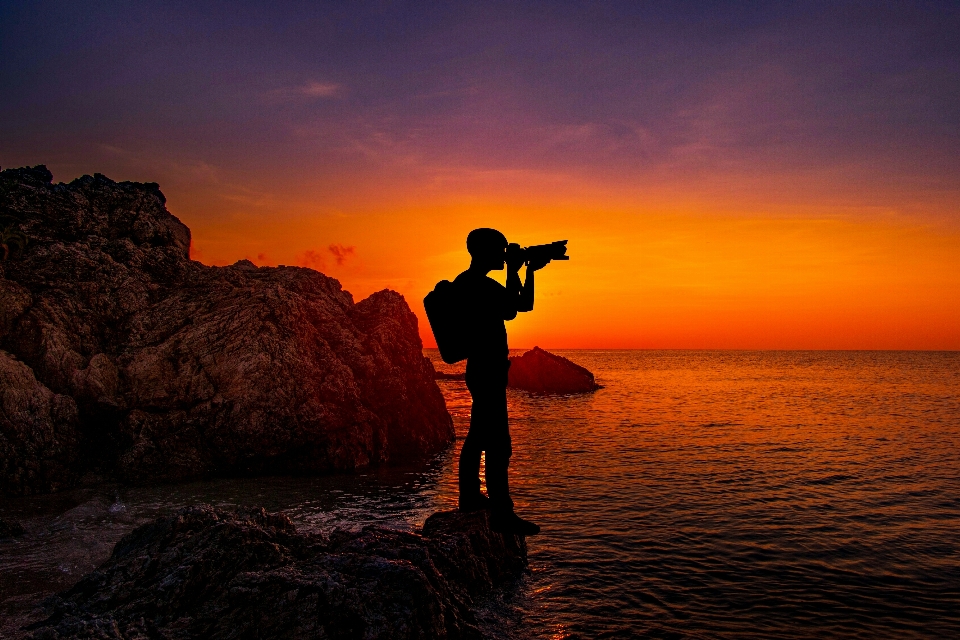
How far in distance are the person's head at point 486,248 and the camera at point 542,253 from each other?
23 cm

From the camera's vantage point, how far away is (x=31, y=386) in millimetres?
16672

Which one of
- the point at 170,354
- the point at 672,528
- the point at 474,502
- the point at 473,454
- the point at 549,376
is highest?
the point at 170,354

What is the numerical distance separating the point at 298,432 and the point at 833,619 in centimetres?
1694

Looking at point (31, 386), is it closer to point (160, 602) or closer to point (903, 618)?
point (160, 602)

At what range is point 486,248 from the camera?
23.0 ft

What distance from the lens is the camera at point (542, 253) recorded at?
679 cm

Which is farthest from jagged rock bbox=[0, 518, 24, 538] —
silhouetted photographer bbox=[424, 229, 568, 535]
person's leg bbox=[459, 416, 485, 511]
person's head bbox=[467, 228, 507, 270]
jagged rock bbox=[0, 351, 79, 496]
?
person's head bbox=[467, 228, 507, 270]

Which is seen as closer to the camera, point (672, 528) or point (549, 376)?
point (672, 528)

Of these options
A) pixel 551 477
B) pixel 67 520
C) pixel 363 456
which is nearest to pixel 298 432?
pixel 363 456

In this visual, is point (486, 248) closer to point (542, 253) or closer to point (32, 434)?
point (542, 253)

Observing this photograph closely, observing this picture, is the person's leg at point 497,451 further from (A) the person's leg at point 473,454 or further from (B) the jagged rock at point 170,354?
(B) the jagged rock at point 170,354

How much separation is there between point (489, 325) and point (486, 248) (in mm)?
1059

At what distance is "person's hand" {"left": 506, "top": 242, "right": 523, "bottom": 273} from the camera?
688 cm

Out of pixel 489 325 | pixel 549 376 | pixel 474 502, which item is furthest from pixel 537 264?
pixel 549 376
